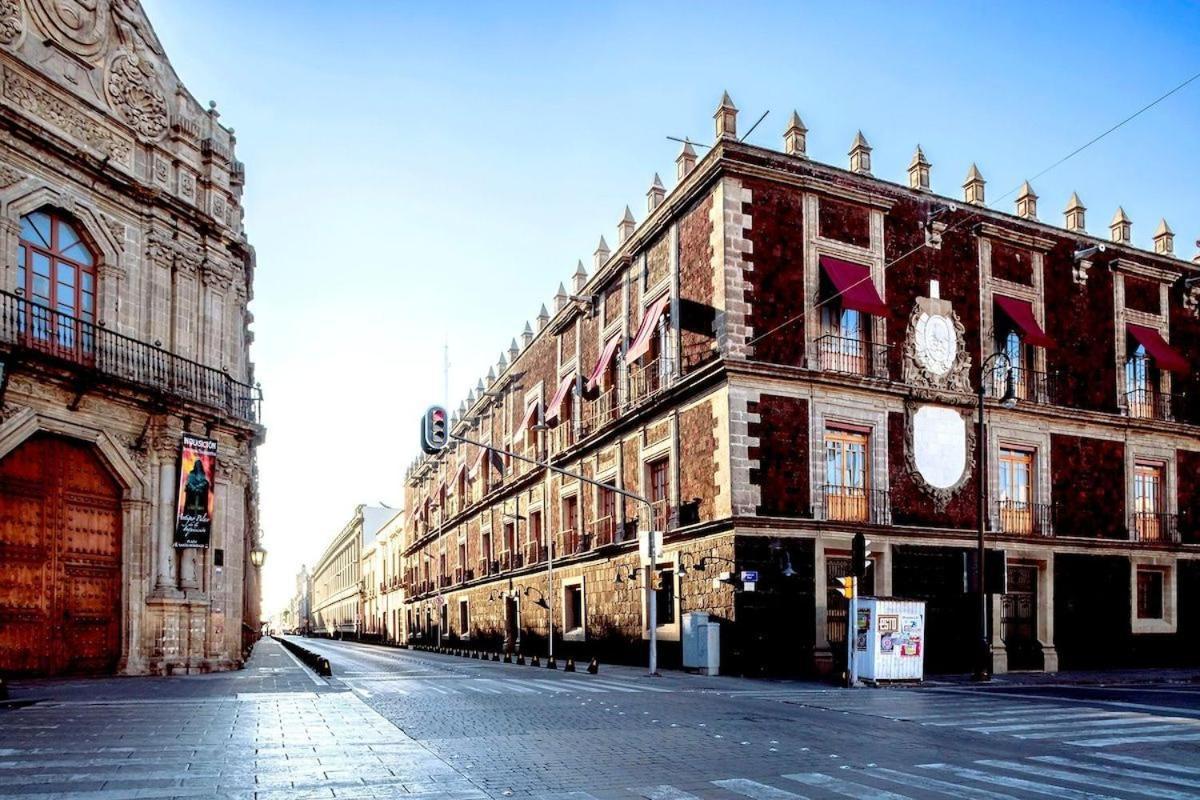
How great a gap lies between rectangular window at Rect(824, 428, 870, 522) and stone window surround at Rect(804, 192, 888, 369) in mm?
2254

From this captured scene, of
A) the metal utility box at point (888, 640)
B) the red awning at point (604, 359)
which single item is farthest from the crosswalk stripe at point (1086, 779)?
the red awning at point (604, 359)

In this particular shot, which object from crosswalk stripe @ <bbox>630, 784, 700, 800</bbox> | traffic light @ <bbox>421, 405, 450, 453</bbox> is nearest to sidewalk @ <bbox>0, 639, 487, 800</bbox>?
crosswalk stripe @ <bbox>630, 784, 700, 800</bbox>

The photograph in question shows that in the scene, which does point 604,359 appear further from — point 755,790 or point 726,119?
point 755,790

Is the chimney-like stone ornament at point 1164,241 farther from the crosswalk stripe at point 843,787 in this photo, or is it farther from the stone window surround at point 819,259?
the crosswalk stripe at point 843,787

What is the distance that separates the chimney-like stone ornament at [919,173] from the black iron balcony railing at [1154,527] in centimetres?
1246

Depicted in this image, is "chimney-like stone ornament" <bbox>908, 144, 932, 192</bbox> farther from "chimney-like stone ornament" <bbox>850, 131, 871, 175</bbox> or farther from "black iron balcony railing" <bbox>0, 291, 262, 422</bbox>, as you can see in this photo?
"black iron balcony railing" <bbox>0, 291, 262, 422</bbox>

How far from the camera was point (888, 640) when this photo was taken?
23.7 metres

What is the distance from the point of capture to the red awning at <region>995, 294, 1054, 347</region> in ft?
103

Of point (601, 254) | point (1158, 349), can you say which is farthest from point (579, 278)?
point (1158, 349)

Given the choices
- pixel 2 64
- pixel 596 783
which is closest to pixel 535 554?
pixel 2 64

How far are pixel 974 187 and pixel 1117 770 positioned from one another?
2492 centimetres

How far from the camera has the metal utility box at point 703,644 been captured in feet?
87.3

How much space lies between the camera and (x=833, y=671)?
2706 centimetres

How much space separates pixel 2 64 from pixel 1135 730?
23.2 metres
